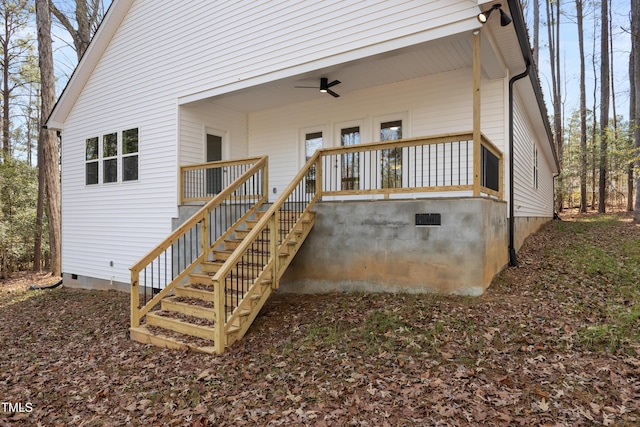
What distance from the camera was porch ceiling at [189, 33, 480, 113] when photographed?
21.0 feet

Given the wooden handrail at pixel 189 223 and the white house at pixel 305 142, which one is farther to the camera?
the white house at pixel 305 142

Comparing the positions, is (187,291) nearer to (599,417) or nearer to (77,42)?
(599,417)

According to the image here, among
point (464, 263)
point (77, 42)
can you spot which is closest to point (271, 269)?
point (464, 263)

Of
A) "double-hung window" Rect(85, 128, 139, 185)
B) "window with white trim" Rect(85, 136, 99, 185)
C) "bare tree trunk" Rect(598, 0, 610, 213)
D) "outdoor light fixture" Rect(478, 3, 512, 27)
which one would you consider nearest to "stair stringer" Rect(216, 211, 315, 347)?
"outdoor light fixture" Rect(478, 3, 512, 27)

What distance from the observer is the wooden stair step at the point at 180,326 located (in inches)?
190

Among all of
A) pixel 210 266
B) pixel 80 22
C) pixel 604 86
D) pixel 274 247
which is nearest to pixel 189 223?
pixel 210 266

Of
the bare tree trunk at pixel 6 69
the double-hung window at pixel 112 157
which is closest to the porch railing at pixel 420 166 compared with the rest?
the double-hung window at pixel 112 157

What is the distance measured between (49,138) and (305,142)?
10323 millimetres

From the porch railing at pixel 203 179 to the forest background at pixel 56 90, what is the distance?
7816mm

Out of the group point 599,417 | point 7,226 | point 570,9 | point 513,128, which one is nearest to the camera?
point 599,417

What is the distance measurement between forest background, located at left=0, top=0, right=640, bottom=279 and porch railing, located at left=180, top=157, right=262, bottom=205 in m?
7.82

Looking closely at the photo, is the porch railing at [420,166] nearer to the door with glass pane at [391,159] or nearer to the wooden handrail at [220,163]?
the door with glass pane at [391,159]

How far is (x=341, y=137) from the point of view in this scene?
8938 millimetres

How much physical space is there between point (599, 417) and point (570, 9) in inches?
1015
